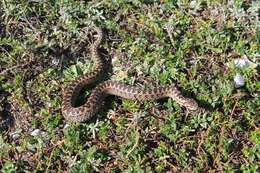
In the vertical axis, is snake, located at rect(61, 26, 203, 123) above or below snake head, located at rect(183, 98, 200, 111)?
below

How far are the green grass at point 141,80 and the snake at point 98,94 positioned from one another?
14 centimetres

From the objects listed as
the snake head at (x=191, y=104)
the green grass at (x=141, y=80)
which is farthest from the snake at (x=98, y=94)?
the green grass at (x=141, y=80)

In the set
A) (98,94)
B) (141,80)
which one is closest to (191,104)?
(141,80)

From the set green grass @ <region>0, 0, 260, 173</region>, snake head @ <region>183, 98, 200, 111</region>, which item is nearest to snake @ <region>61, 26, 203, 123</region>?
snake head @ <region>183, 98, 200, 111</region>

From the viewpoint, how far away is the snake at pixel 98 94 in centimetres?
909

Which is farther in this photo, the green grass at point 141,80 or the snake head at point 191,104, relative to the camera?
the snake head at point 191,104

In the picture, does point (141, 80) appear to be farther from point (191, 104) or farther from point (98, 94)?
point (191, 104)

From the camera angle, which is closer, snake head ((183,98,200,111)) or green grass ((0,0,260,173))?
green grass ((0,0,260,173))

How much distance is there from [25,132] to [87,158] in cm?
122

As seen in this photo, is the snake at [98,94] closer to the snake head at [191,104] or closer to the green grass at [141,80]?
the snake head at [191,104]

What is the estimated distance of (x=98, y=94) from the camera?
372 inches

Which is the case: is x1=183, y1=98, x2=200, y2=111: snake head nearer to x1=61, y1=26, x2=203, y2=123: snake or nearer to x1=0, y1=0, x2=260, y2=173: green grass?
x1=61, y1=26, x2=203, y2=123: snake

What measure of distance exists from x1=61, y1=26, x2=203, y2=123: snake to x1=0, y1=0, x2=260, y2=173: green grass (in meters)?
0.14

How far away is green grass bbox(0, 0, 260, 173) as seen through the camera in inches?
340
